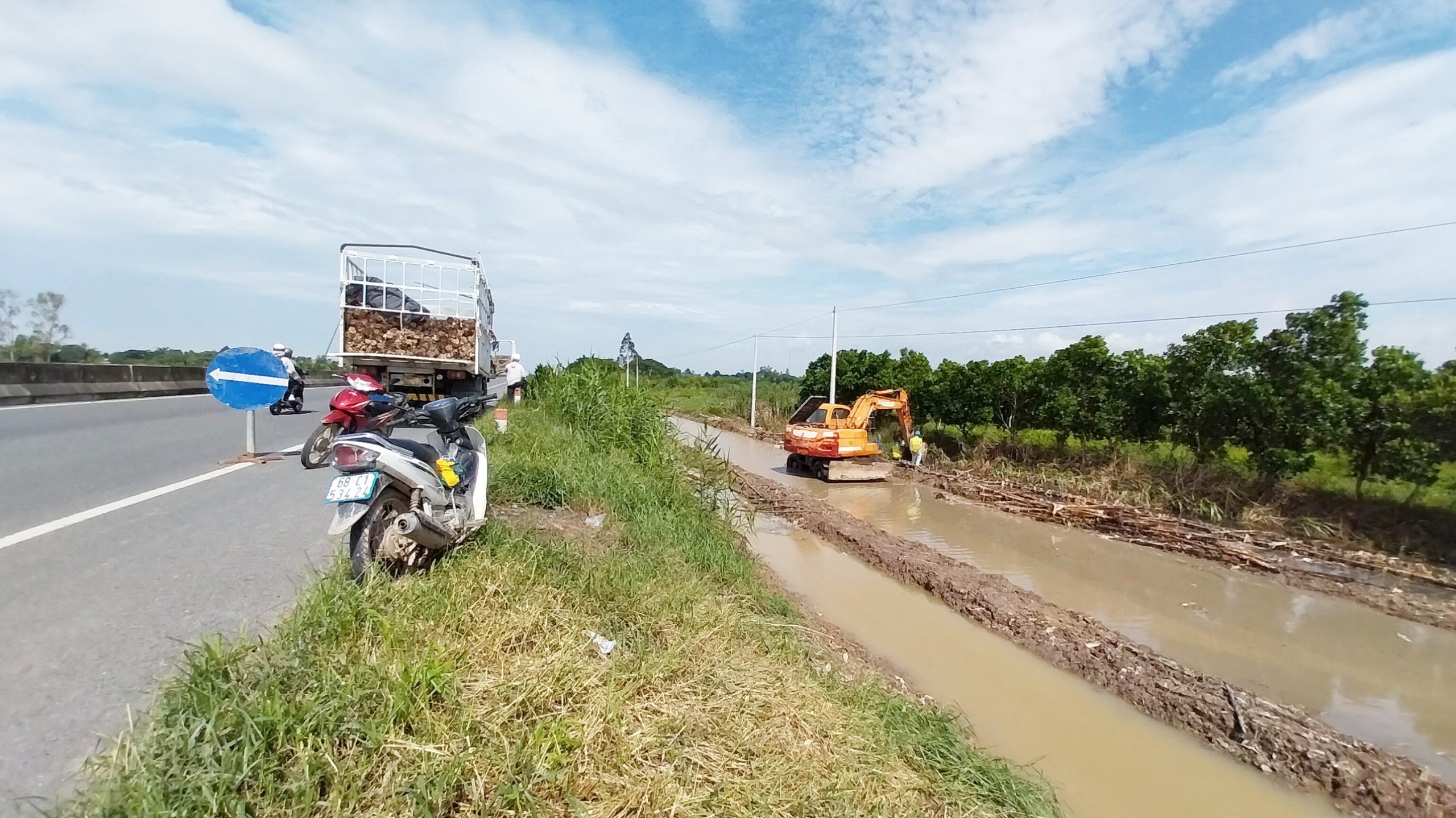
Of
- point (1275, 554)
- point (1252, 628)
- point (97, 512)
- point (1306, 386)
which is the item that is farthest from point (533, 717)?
point (1306, 386)

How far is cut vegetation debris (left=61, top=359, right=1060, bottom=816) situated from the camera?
7.54ft

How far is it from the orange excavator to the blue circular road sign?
1176cm

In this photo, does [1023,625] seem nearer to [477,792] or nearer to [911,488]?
[477,792]

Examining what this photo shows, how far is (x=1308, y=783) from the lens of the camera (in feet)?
16.8

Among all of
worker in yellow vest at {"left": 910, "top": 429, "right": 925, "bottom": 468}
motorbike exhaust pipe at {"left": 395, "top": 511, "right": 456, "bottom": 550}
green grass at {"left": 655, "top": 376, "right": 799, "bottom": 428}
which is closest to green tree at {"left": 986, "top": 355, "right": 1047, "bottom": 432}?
worker in yellow vest at {"left": 910, "top": 429, "right": 925, "bottom": 468}

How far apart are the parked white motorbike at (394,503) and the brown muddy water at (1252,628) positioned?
5.74 m

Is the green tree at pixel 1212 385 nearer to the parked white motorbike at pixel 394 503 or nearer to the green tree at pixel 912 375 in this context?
the green tree at pixel 912 375

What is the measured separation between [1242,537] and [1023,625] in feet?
20.9

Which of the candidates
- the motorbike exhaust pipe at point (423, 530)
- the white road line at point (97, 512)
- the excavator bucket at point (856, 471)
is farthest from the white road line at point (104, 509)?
the excavator bucket at point (856, 471)

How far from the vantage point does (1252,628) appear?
8469mm

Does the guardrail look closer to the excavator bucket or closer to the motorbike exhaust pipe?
the motorbike exhaust pipe

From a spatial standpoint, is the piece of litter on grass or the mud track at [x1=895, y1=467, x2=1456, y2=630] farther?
the mud track at [x1=895, y1=467, x2=1456, y2=630]

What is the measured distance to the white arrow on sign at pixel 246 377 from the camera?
760 cm

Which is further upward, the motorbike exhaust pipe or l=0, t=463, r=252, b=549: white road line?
the motorbike exhaust pipe
